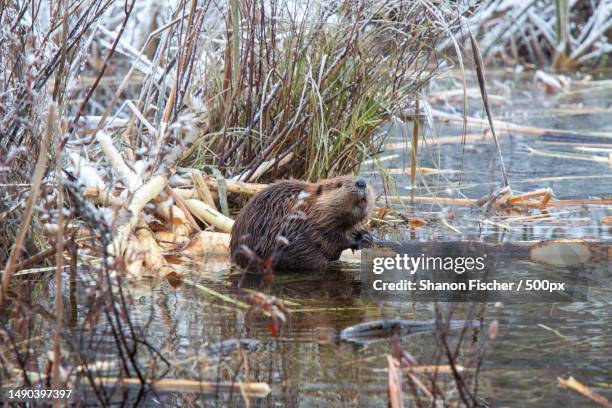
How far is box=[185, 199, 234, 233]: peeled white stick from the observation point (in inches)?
157

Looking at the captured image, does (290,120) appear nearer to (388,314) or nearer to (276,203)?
(276,203)

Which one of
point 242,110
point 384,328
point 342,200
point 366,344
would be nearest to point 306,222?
point 342,200

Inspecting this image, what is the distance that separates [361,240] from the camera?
387 centimetres

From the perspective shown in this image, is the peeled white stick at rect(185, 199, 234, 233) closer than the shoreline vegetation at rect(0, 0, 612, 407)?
No

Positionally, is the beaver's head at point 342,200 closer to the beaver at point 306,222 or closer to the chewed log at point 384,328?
the beaver at point 306,222

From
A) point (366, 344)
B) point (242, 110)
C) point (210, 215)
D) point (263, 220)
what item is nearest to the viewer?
point (366, 344)

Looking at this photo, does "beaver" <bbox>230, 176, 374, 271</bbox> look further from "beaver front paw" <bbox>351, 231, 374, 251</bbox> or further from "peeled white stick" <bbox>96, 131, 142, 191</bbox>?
"peeled white stick" <bbox>96, 131, 142, 191</bbox>

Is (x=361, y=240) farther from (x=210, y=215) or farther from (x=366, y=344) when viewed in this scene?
(x=366, y=344)

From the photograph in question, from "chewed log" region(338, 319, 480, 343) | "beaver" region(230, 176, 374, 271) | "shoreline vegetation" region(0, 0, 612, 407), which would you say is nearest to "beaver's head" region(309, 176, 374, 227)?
"beaver" region(230, 176, 374, 271)

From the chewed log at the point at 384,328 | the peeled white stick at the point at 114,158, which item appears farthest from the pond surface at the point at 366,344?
the peeled white stick at the point at 114,158

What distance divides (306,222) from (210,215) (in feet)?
1.44

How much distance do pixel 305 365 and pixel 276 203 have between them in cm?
129

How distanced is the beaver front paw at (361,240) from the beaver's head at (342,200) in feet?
0.24

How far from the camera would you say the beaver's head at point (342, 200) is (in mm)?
3705
